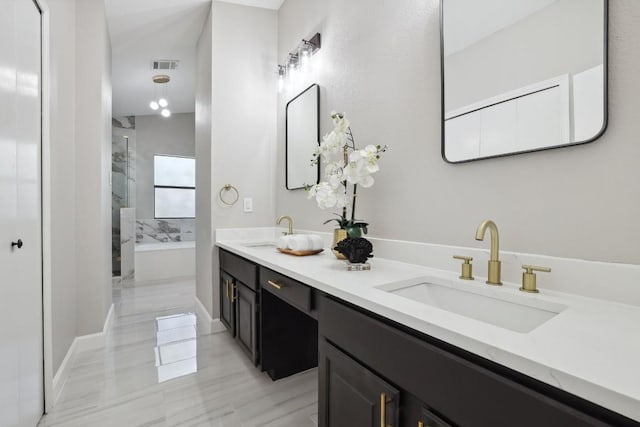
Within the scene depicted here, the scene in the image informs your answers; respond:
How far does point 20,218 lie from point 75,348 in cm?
143

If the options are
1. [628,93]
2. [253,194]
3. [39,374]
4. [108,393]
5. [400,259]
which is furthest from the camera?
[253,194]

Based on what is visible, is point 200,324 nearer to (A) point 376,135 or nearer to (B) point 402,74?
(A) point 376,135

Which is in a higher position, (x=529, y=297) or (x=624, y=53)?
(x=624, y=53)

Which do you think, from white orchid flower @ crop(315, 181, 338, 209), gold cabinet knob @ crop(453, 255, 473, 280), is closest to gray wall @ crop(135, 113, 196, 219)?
white orchid flower @ crop(315, 181, 338, 209)

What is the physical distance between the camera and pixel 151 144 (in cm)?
553

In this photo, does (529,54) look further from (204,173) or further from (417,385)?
(204,173)

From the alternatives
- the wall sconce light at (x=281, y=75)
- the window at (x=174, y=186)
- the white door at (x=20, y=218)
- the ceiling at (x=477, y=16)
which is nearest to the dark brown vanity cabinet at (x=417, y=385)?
the ceiling at (x=477, y=16)

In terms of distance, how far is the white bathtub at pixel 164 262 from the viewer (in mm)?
4656

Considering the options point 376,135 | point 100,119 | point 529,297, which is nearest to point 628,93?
point 529,297

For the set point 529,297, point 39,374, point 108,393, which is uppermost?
point 529,297

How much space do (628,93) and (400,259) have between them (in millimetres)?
961

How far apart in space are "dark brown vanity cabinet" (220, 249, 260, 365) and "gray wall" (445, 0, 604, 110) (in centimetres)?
141

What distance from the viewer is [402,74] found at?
59.8 inches

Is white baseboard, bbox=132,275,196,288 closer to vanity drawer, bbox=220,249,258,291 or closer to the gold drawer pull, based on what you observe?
vanity drawer, bbox=220,249,258,291
